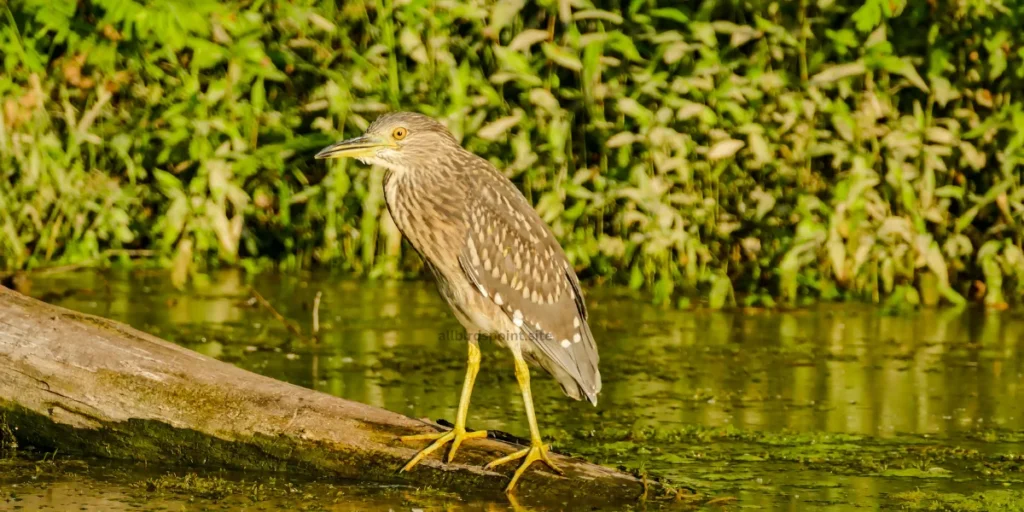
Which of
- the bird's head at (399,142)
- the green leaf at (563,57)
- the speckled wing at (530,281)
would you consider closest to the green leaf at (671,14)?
the green leaf at (563,57)

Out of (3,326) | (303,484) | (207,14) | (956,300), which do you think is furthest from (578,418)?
(207,14)

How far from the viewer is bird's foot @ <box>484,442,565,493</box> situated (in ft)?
17.9

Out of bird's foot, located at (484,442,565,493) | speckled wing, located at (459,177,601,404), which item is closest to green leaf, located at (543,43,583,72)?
speckled wing, located at (459,177,601,404)

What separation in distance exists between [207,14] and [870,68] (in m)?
3.76

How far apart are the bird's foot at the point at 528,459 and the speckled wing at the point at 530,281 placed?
0.51m

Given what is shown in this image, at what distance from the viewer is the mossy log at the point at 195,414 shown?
5543mm

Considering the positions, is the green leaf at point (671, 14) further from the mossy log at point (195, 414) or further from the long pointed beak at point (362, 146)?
the mossy log at point (195, 414)

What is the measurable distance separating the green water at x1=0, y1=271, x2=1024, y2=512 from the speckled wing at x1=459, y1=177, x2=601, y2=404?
387 millimetres

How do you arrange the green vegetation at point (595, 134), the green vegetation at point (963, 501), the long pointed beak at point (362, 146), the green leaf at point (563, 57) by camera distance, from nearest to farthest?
the green vegetation at point (963, 501)
the long pointed beak at point (362, 146)
the green vegetation at point (595, 134)
the green leaf at point (563, 57)

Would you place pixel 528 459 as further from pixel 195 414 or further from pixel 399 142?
pixel 399 142

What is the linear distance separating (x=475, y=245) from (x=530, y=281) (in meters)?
0.28

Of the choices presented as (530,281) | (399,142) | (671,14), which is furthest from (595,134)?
(399,142)

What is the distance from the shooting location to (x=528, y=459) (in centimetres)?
545

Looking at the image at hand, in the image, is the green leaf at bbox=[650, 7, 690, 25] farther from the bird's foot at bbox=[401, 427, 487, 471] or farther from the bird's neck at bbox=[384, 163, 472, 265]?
the bird's foot at bbox=[401, 427, 487, 471]
